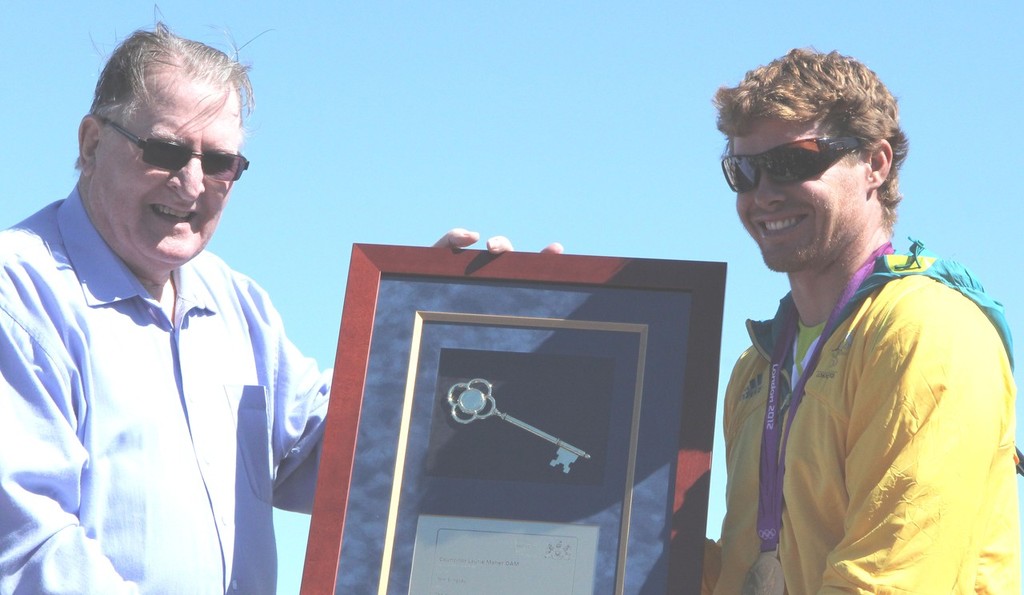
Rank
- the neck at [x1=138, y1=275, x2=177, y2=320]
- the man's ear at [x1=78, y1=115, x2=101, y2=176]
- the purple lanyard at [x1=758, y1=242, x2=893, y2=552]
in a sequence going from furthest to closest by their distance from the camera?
1. the neck at [x1=138, y1=275, x2=177, y2=320]
2. the man's ear at [x1=78, y1=115, x2=101, y2=176]
3. the purple lanyard at [x1=758, y1=242, x2=893, y2=552]

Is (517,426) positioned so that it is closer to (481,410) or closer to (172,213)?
(481,410)

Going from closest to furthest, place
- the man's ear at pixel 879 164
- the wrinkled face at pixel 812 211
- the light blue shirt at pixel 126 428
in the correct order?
1. the light blue shirt at pixel 126 428
2. the wrinkled face at pixel 812 211
3. the man's ear at pixel 879 164

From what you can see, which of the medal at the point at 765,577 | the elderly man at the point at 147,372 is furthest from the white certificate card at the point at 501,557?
the elderly man at the point at 147,372

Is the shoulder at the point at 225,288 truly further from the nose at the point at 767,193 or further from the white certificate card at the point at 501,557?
the nose at the point at 767,193

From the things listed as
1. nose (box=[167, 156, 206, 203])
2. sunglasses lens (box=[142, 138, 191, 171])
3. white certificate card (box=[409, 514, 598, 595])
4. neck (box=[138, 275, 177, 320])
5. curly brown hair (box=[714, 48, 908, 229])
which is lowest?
white certificate card (box=[409, 514, 598, 595])

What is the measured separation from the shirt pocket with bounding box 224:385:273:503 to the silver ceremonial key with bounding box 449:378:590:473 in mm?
897

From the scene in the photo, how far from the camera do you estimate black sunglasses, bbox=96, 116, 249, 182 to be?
4.84 m

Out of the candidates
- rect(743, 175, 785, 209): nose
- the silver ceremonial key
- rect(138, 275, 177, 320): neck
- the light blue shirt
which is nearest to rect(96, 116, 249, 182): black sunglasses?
the light blue shirt

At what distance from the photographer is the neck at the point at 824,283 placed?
461 centimetres

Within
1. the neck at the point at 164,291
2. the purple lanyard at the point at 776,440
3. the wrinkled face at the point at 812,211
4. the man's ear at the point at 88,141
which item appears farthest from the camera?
the neck at the point at 164,291

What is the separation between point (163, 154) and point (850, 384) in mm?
2619

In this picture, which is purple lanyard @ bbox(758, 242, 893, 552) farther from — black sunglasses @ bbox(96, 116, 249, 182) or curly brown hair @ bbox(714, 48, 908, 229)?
black sunglasses @ bbox(96, 116, 249, 182)

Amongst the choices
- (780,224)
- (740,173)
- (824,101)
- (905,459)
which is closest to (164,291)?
(740,173)

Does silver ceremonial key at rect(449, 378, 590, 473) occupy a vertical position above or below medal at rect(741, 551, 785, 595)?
above
